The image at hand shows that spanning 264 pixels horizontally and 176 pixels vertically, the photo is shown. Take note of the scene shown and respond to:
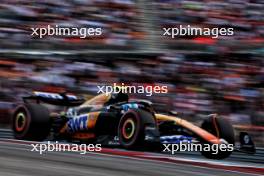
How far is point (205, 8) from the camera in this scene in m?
13.8

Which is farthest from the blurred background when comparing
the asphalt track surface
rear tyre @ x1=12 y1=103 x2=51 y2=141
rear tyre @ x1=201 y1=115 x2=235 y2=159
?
the asphalt track surface

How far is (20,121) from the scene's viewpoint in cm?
866

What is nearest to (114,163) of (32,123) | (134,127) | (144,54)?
(134,127)

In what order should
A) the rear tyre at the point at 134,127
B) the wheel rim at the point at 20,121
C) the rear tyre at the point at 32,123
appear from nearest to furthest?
the rear tyre at the point at 134,127, the rear tyre at the point at 32,123, the wheel rim at the point at 20,121

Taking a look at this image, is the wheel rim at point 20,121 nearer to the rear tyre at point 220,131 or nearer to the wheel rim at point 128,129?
the wheel rim at point 128,129

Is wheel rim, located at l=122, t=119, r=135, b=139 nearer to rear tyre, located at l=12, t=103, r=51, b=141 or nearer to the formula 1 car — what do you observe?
the formula 1 car

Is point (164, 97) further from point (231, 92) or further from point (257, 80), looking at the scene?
point (257, 80)

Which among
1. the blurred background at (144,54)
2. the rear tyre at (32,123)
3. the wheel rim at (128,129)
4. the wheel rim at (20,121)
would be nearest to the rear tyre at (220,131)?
the wheel rim at (128,129)

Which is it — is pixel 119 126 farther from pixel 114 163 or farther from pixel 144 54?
pixel 144 54

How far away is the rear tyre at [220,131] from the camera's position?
8.25 m

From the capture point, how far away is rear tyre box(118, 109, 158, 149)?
7711 mm

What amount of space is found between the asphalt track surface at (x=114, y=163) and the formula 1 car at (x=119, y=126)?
0.62ft

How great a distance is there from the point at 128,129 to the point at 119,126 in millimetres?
199

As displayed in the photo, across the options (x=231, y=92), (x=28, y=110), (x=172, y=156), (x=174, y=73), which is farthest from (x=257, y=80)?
(x=28, y=110)
